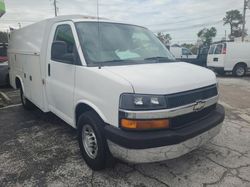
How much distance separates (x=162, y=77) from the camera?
9.52ft

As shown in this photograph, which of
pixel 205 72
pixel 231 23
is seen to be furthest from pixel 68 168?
pixel 231 23

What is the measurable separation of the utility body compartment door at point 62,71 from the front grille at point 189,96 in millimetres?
1558

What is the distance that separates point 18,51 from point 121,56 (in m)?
3.74

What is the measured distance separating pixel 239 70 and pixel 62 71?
13005 millimetres

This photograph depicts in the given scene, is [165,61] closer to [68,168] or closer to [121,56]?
[121,56]

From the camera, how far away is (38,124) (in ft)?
17.9

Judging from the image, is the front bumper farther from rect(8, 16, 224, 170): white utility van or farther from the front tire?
the front tire

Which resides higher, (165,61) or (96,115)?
(165,61)

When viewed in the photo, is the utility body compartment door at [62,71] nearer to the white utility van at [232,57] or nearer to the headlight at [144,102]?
the headlight at [144,102]

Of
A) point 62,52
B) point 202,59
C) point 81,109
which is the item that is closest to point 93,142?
point 81,109

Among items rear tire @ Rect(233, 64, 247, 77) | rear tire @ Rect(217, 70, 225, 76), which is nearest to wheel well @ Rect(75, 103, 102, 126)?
rear tire @ Rect(217, 70, 225, 76)

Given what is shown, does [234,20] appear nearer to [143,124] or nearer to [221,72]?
[221,72]

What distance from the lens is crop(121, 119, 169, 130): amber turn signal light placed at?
2680 millimetres

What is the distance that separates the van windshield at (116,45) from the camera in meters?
3.42
